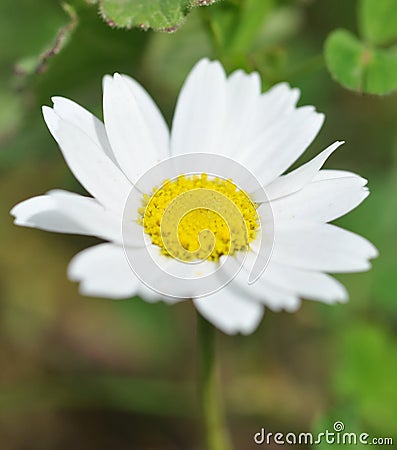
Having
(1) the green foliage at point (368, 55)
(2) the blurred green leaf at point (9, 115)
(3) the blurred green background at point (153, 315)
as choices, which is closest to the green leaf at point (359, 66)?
(1) the green foliage at point (368, 55)

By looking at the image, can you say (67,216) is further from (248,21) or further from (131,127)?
(248,21)

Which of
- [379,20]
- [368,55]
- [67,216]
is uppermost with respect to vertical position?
[379,20]

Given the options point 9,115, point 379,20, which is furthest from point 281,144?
point 9,115

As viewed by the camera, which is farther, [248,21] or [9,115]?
[9,115]

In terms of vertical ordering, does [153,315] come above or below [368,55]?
below

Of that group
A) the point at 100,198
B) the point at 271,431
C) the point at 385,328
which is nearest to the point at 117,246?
the point at 100,198

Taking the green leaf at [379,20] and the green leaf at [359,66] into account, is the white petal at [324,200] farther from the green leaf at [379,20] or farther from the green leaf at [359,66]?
the green leaf at [379,20]
